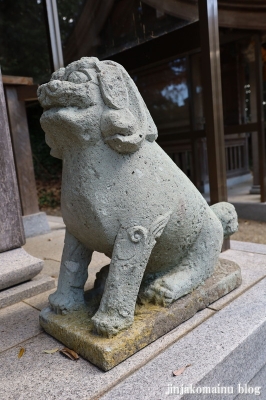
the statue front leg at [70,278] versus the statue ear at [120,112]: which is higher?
the statue ear at [120,112]

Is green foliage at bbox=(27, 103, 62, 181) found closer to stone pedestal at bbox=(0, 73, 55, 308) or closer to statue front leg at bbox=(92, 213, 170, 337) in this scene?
stone pedestal at bbox=(0, 73, 55, 308)

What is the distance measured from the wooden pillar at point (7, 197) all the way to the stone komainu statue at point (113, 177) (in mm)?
1026

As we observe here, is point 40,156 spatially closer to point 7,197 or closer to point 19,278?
point 7,197

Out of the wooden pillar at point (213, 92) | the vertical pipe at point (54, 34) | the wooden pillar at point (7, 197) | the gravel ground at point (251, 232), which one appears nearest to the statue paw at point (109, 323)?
the wooden pillar at point (7, 197)

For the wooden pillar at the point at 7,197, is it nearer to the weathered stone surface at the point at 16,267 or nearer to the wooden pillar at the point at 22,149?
the weathered stone surface at the point at 16,267

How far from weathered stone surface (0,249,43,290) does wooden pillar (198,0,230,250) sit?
1.63m

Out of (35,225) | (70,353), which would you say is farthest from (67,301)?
(35,225)

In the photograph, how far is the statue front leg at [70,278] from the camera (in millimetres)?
1680

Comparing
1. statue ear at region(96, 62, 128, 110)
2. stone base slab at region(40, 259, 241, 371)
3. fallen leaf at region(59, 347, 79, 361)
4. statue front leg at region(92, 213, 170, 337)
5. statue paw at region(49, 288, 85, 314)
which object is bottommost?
fallen leaf at region(59, 347, 79, 361)

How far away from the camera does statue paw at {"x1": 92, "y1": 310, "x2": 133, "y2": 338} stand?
142 centimetres

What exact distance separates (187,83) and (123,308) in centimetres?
650

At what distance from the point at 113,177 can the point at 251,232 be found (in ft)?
13.1

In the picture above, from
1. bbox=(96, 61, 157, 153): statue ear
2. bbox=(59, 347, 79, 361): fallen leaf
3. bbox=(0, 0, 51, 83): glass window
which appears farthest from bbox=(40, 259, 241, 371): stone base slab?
bbox=(0, 0, 51, 83): glass window

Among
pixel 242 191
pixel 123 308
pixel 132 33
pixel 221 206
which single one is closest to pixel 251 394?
pixel 123 308
